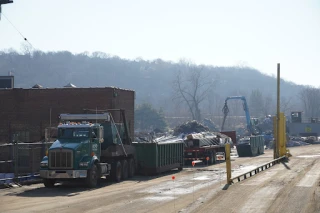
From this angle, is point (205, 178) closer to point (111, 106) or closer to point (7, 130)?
point (111, 106)

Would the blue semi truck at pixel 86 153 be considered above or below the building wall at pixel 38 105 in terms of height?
below

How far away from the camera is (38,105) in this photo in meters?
44.9

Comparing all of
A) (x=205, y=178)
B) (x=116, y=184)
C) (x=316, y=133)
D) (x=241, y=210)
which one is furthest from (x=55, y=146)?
(x=316, y=133)

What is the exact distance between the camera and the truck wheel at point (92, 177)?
931 inches

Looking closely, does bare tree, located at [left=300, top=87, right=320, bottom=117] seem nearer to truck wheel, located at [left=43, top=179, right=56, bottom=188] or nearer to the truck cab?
the truck cab

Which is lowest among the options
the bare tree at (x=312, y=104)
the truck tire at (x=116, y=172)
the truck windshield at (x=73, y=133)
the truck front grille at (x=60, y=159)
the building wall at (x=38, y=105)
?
the truck tire at (x=116, y=172)

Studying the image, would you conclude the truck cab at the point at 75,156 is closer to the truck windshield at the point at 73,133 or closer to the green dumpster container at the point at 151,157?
the truck windshield at the point at 73,133

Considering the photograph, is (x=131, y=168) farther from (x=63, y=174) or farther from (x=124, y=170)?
(x=63, y=174)

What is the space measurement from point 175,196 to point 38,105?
89.1ft

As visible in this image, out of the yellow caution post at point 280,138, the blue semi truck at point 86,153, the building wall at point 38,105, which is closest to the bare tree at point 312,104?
the yellow caution post at point 280,138

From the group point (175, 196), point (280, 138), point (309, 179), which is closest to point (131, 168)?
point (175, 196)

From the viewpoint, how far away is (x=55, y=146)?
77.9 feet

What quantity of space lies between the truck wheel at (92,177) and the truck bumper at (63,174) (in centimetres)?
29

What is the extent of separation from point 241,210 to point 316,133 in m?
89.3
